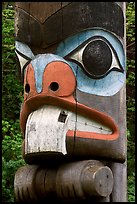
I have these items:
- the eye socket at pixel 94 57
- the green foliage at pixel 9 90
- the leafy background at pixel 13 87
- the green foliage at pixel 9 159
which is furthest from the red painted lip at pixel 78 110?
the leafy background at pixel 13 87

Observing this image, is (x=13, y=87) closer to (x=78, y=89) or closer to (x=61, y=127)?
(x=78, y=89)

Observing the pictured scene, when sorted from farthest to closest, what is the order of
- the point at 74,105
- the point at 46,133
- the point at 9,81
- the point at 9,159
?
the point at 9,81 < the point at 9,159 < the point at 74,105 < the point at 46,133

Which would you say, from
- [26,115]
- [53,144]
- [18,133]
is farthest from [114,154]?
[18,133]

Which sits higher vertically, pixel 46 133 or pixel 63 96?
pixel 63 96

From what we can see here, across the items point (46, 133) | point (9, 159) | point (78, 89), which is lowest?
point (9, 159)

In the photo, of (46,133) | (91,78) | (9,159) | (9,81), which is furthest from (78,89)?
(9,81)

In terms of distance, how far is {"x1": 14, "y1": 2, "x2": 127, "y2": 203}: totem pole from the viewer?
3314mm

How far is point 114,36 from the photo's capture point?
3.63 metres

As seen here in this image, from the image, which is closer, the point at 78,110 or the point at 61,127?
the point at 61,127

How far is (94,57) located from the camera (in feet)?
11.5

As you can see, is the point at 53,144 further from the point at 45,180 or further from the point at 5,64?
the point at 5,64

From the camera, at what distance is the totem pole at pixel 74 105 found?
3.31 meters

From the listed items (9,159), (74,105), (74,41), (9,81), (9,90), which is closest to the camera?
(74,105)

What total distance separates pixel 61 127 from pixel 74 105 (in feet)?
0.63
